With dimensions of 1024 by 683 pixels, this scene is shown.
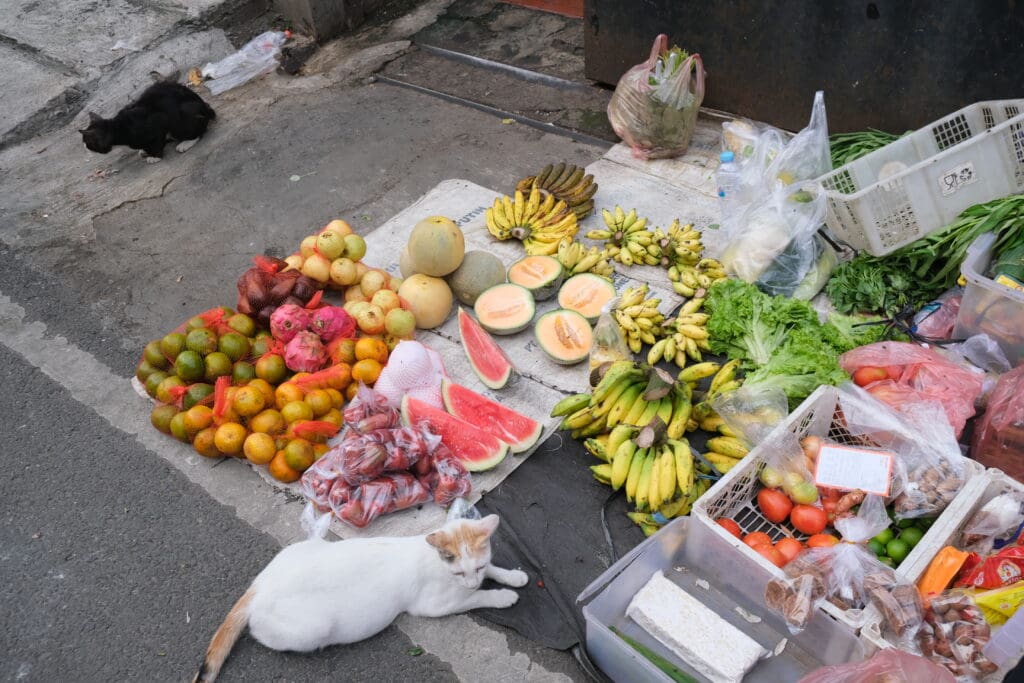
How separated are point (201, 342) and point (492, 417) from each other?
5.36 feet

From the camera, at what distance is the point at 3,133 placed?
22.4 feet

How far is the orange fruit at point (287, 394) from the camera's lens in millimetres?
3904

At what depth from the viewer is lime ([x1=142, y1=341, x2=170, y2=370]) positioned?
164 inches

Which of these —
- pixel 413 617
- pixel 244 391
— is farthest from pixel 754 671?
pixel 244 391

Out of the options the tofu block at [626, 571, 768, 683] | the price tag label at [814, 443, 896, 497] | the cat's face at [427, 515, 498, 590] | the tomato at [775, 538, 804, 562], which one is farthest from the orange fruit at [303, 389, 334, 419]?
the price tag label at [814, 443, 896, 497]

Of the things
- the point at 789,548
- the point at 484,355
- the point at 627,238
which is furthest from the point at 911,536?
the point at 627,238

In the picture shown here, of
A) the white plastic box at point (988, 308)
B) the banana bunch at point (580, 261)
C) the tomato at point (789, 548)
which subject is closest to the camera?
the tomato at point (789, 548)

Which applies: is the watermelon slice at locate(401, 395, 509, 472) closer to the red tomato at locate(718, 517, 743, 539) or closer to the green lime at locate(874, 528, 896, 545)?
the red tomato at locate(718, 517, 743, 539)

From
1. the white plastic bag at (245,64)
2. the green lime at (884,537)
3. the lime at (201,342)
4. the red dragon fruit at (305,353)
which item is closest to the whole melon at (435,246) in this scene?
the red dragon fruit at (305,353)

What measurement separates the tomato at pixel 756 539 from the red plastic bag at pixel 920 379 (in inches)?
36.6

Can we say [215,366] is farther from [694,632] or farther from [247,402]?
[694,632]

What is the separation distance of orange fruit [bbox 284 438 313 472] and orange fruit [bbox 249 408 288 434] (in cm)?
14

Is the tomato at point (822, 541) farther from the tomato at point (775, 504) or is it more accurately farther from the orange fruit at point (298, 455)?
the orange fruit at point (298, 455)

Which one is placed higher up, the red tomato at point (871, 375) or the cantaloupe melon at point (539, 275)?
the red tomato at point (871, 375)
